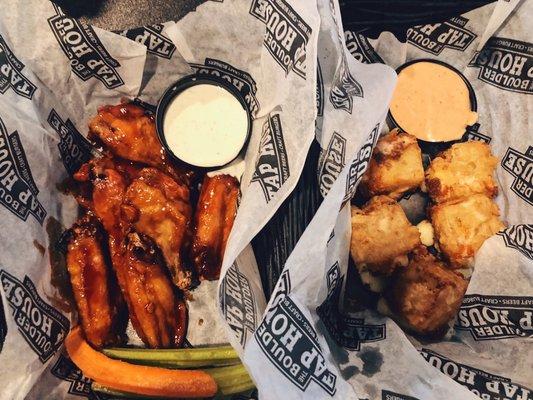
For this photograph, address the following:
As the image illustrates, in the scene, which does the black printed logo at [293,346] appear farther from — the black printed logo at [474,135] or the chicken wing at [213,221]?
the black printed logo at [474,135]

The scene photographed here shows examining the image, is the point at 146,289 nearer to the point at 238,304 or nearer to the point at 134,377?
the point at 134,377

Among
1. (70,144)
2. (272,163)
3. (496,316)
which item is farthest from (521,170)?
(70,144)

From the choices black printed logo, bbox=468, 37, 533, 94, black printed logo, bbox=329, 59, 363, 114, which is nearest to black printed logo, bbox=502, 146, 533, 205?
black printed logo, bbox=468, 37, 533, 94

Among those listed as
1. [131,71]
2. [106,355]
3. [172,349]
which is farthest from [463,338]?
[131,71]

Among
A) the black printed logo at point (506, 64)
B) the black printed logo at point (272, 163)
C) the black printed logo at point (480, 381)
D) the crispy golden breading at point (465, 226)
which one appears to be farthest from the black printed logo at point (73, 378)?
the black printed logo at point (506, 64)

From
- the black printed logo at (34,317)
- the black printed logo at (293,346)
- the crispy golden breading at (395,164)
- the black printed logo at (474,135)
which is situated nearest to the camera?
the black printed logo at (293,346)

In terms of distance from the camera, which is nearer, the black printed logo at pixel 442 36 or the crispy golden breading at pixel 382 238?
the crispy golden breading at pixel 382 238

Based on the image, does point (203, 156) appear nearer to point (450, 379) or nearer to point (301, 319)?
point (301, 319)

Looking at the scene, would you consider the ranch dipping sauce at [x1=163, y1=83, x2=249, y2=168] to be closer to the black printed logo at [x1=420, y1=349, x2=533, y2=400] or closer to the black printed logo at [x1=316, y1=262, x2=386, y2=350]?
the black printed logo at [x1=316, y1=262, x2=386, y2=350]
